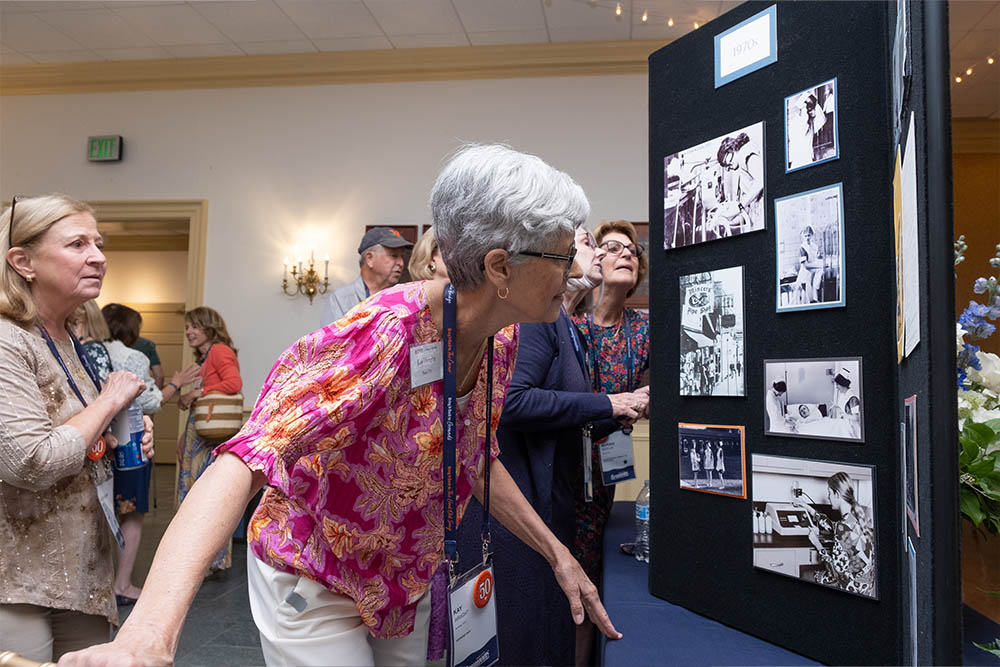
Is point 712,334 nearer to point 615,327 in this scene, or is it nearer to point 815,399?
point 815,399

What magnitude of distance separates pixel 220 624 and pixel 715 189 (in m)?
3.16

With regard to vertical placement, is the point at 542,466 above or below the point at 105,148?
below

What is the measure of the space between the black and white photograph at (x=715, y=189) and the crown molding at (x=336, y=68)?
440cm

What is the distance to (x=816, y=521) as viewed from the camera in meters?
1.08

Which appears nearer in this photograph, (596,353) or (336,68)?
(596,353)

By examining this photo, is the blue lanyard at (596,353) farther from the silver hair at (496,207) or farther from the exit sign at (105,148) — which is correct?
the exit sign at (105,148)

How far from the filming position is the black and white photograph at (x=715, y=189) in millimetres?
1205

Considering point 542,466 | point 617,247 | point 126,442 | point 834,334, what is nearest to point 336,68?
point 617,247

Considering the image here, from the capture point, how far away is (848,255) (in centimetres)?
104

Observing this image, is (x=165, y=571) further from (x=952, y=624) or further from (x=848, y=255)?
(x=848, y=255)

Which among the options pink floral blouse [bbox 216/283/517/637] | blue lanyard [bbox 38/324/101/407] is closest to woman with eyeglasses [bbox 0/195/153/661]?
blue lanyard [bbox 38/324/101/407]

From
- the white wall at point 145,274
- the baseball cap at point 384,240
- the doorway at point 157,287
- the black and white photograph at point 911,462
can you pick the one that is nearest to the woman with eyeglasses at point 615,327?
the black and white photograph at point 911,462

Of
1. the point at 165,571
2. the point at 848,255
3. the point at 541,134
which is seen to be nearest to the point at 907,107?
the point at 848,255

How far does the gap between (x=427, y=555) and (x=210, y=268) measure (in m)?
5.38
